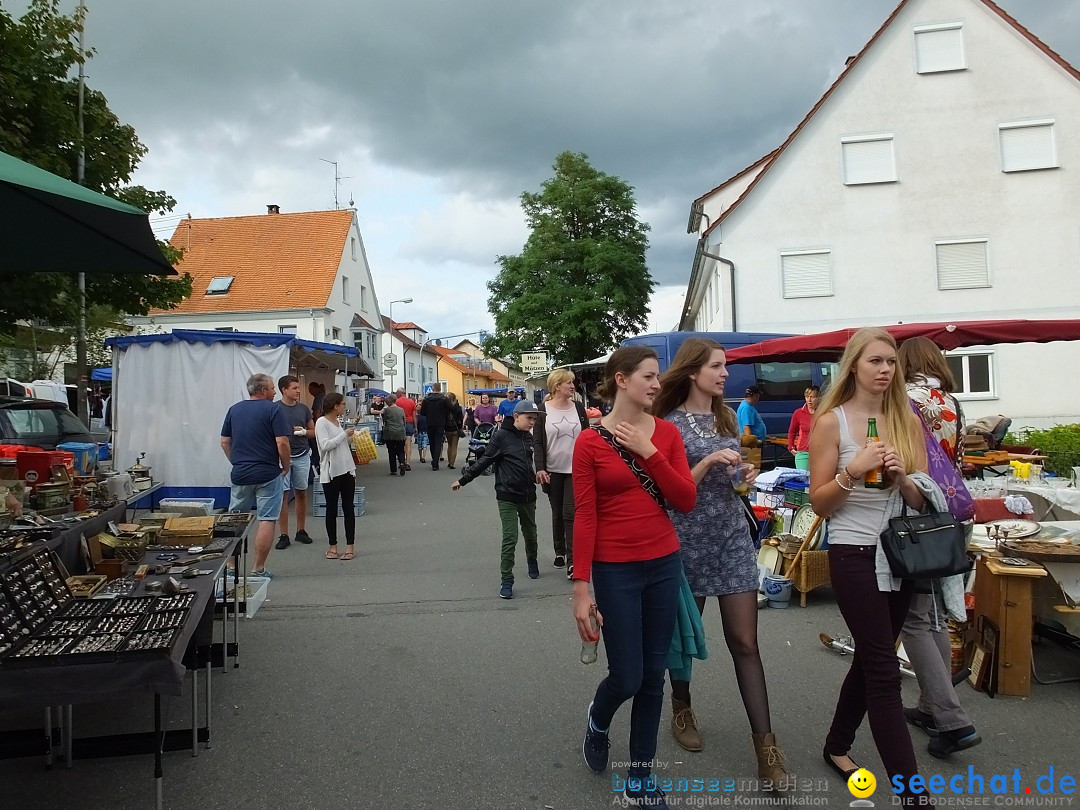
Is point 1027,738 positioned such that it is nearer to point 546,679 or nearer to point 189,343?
point 546,679

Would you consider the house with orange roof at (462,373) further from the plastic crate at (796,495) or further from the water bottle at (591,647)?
the water bottle at (591,647)

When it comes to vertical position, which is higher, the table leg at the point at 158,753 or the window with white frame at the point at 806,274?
the window with white frame at the point at 806,274

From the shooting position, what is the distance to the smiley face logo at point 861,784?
3053mm

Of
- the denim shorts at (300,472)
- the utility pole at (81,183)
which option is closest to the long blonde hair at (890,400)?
the denim shorts at (300,472)

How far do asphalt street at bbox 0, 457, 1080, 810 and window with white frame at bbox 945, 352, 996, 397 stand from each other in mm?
17662

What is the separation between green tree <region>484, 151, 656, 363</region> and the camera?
34.1 metres

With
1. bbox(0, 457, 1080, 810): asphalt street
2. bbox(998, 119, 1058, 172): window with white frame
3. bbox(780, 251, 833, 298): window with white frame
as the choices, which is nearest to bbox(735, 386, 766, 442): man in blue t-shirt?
bbox(0, 457, 1080, 810): asphalt street

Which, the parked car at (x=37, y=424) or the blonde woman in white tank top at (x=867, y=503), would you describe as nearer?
the blonde woman in white tank top at (x=867, y=503)

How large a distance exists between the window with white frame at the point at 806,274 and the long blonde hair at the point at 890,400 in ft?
66.5

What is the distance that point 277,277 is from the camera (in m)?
36.0

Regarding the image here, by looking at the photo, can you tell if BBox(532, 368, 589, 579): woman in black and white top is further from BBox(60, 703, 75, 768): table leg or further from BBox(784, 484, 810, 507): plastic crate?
BBox(60, 703, 75, 768): table leg

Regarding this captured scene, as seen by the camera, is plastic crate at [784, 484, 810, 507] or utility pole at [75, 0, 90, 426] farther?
utility pole at [75, 0, 90, 426]

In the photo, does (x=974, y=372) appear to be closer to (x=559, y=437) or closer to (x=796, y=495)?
(x=796, y=495)

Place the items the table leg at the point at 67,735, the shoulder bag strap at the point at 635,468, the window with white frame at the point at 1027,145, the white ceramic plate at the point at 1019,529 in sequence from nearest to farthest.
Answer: the shoulder bag strap at the point at 635,468
the table leg at the point at 67,735
the white ceramic plate at the point at 1019,529
the window with white frame at the point at 1027,145
